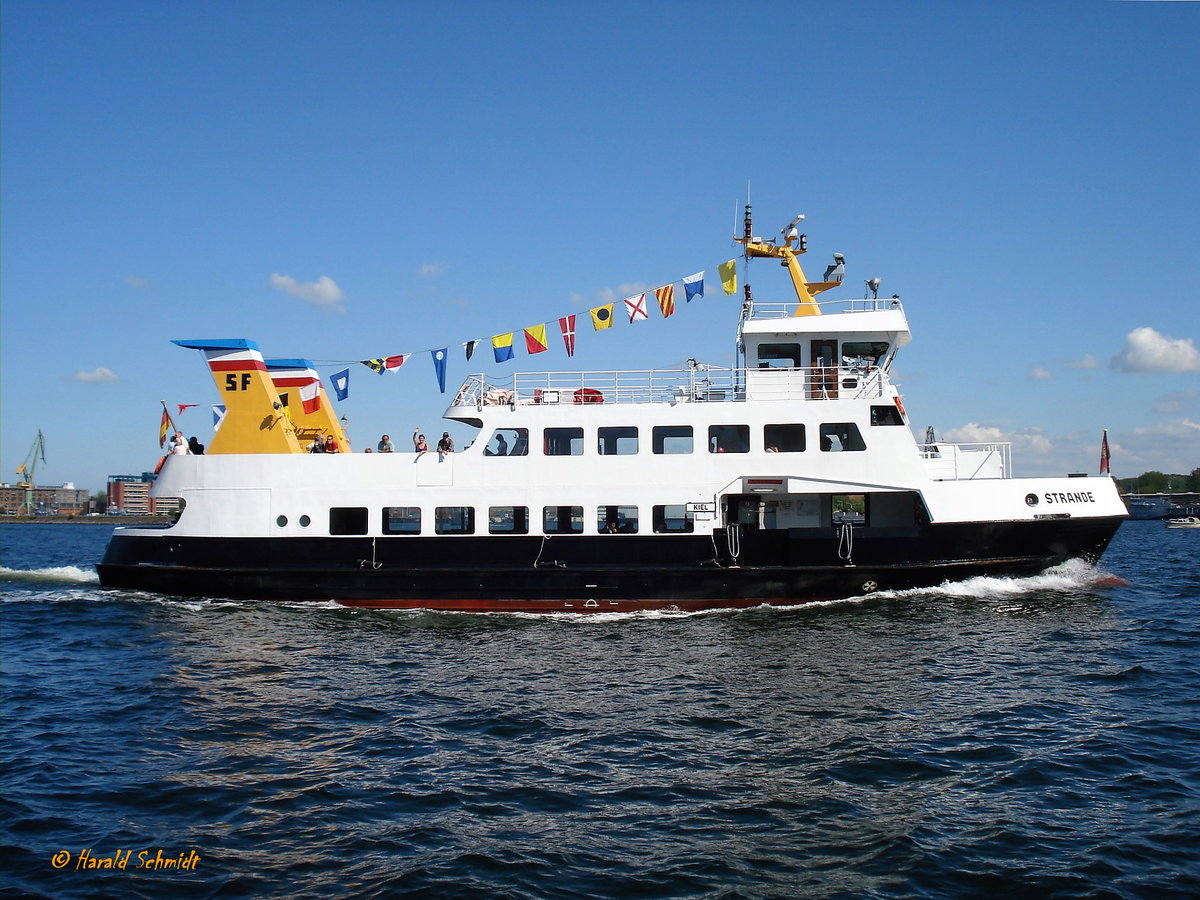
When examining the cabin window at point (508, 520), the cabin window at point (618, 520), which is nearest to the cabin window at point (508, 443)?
the cabin window at point (508, 520)

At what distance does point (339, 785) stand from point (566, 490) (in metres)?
9.61

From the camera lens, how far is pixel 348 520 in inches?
706

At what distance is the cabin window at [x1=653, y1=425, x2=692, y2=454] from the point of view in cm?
1777

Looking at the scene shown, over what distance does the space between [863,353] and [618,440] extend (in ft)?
19.4

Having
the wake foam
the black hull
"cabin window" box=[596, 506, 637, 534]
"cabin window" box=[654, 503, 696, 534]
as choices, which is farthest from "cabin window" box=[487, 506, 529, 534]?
the wake foam

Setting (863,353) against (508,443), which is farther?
(863,353)

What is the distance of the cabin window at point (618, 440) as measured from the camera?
58.9 ft

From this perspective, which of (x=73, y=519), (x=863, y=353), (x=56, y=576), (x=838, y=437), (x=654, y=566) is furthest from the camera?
(x=73, y=519)

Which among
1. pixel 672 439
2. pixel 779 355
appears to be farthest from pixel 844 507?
pixel 672 439

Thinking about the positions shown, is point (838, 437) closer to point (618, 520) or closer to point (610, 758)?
point (618, 520)

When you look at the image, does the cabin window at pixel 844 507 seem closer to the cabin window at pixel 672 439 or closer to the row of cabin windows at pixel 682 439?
the row of cabin windows at pixel 682 439

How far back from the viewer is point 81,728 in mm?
10148

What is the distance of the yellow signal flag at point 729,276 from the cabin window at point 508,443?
5.55 m

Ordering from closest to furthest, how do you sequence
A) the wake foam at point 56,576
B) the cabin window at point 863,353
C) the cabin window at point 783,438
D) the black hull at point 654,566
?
the black hull at point 654,566 < the cabin window at point 783,438 < the cabin window at point 863,353 < the wake foam at point 56,576
